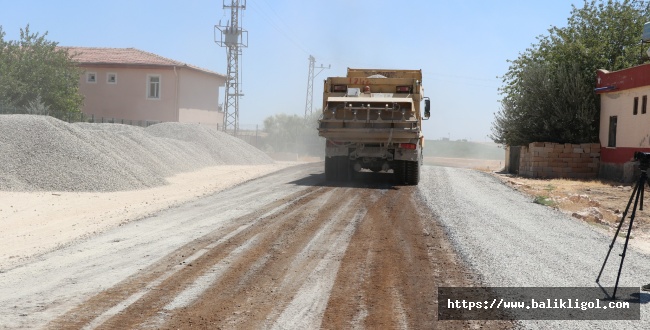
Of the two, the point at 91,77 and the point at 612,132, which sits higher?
the point at 91,77

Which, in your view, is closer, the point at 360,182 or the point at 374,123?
the point at 374,123

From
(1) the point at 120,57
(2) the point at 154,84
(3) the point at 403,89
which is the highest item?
(1) the point at 120,57

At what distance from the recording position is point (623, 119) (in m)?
26.2

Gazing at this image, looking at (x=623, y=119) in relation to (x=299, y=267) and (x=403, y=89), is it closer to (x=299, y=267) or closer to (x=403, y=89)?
(x=403, y=89)

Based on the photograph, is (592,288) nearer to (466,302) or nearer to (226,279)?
(466,302)

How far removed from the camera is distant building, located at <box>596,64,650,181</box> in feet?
79.8

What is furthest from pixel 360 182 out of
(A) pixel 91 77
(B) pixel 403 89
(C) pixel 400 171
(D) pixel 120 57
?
(D) pixel 120 57

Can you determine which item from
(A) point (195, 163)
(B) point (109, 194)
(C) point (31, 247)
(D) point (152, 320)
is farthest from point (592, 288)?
(A) point (195, 163)

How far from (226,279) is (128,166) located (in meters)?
13.7

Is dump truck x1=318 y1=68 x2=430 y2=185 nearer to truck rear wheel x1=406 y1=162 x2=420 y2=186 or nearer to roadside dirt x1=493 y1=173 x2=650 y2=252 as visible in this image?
truck rear wheel x1=406 y1=162 x2=420 y2=186

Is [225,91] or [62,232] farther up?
[225,91]

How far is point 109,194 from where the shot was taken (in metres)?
17.8

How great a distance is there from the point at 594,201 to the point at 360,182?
6.67m

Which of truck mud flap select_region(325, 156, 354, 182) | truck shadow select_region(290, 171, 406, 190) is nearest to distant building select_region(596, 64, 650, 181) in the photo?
truck shadow select_region(290, 171, 406, 190)
